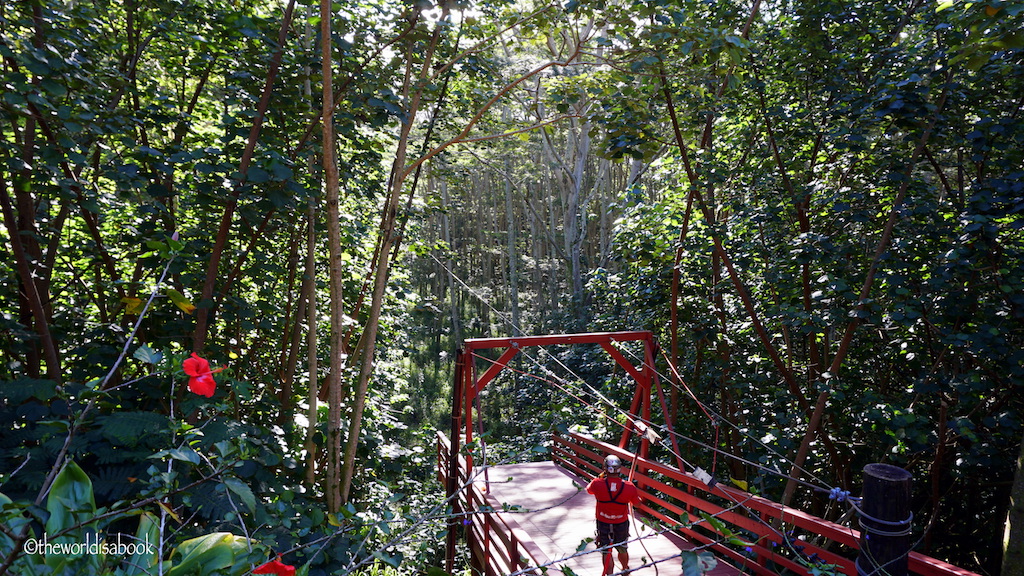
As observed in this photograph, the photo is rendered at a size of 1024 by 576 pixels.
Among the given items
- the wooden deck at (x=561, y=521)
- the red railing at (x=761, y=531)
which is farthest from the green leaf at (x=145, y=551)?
the wooden deck at (x=561, y=521)

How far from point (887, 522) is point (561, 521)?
159 inches

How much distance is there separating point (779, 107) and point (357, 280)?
4.59 metres

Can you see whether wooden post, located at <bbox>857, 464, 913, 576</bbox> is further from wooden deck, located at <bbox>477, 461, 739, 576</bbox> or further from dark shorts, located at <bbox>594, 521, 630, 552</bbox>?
dark shorts, located at <bbox>594, 521, 630, 552</bbox>

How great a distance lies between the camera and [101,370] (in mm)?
3832

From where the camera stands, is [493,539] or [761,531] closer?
[761,531]

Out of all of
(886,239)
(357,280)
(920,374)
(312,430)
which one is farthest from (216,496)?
(920,374)

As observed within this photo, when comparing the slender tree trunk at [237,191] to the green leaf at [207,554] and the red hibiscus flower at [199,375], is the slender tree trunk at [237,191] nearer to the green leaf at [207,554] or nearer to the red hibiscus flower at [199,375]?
the red hibiscus flower at [199,375]

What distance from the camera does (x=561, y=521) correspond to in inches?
217

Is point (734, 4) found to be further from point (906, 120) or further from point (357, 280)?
point (357, 280)

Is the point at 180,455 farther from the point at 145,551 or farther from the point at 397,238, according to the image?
the point at 397,238

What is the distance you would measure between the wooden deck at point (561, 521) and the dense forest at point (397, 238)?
3.17ft

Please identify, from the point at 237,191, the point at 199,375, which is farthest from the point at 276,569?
the point at 237,191

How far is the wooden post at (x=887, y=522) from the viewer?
179 cm

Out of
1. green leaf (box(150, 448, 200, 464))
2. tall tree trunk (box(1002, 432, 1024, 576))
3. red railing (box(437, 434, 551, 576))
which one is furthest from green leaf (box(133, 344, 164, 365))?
tall tree trunk (box(1002, 432, 1024, 576))
